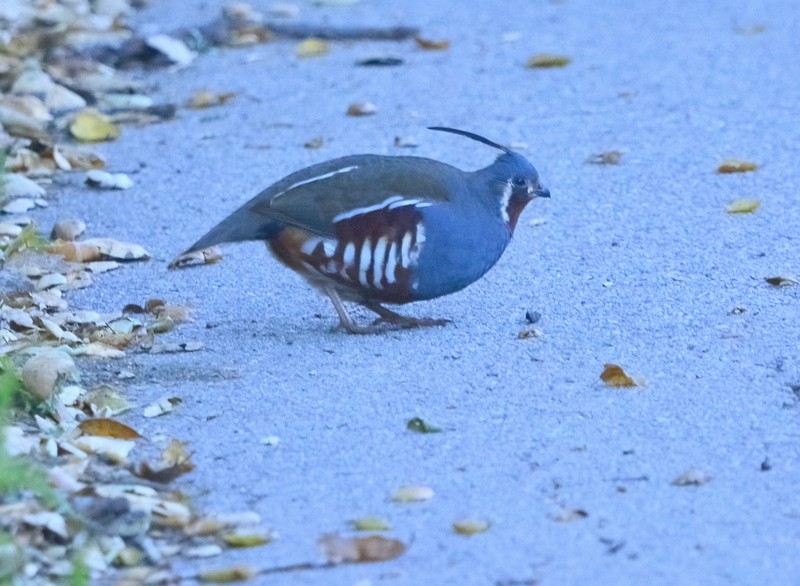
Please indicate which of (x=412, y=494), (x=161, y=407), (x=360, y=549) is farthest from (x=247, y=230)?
(x=360, y=549)

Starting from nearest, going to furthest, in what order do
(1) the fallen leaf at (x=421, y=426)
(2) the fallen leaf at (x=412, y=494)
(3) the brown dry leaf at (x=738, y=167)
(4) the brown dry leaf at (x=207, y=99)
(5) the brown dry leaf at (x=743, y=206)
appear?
1. (2) the fallen leaf at (x=412, y=494)
2. (1) the fallen leaf at (x=421, y=426)
3. (5) the brown dry leaf at (x=743, y=206)
4. (3) the brown dry leaf at (x=738, y=167)
5. (4) the brown dry leaf at (x=207, y=99)

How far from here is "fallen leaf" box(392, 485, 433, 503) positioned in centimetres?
347

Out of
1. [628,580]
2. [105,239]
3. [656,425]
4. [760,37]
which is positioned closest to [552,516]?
[628,580]

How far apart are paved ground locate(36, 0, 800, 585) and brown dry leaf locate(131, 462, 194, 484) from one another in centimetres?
3

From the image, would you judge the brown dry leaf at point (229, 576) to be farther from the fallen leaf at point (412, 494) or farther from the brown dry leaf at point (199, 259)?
the brown dry leaf at point (199, 259)

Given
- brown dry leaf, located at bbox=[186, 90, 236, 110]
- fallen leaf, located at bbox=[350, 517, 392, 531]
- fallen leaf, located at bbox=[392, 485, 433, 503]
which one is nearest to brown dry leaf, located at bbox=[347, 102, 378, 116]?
brown dry leaf, located at bbox=[186, 90, 236, 110]

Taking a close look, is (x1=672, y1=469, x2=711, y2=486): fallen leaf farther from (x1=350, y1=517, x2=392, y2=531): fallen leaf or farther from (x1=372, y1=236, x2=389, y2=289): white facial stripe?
(x1=372, y1=236, x2=389, y2=289): white facial stripe

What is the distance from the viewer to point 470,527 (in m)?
3.29

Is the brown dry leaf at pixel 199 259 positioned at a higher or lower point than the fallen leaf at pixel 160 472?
lower

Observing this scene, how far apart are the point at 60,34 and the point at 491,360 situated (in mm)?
4621

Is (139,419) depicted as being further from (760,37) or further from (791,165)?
(760,37)

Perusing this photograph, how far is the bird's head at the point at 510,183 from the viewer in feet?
16.1

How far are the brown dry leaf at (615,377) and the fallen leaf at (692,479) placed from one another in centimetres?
61

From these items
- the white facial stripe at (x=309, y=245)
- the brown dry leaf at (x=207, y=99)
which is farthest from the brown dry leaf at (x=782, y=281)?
the brown dry leaf at (x=207, y=99)
